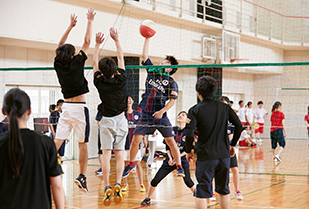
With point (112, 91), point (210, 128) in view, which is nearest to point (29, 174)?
point (210, 128)

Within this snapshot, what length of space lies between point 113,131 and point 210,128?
1301mm

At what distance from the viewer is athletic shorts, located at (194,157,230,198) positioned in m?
3.76

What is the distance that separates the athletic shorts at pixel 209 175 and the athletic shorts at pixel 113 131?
44.7 inches

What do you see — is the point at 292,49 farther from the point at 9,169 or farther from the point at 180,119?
the point at 9,169

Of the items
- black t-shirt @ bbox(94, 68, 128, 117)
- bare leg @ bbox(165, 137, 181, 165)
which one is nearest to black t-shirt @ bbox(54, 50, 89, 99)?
black t-shirt @ bbox(94, 68, 128, 117)

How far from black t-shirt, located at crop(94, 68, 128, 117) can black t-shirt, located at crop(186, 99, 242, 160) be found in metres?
0.99

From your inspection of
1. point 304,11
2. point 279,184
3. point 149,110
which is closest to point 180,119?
point 149,110

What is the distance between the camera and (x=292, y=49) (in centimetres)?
1872

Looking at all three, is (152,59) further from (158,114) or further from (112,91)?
(112,91)

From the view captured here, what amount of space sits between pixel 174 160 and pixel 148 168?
4.34 m

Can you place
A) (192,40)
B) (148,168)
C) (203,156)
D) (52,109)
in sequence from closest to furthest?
(203,156) < (52,109) < (148,168) < (192,40)

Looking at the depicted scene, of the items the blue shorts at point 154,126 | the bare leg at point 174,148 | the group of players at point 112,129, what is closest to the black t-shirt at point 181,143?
the group of players at point 112,129

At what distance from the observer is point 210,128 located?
12.3 ft

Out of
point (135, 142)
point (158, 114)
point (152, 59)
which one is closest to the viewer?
point (158, 114)
